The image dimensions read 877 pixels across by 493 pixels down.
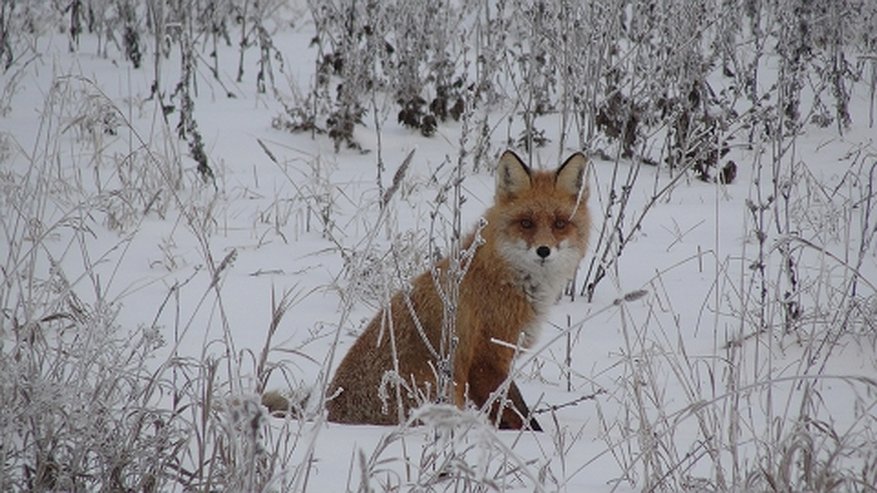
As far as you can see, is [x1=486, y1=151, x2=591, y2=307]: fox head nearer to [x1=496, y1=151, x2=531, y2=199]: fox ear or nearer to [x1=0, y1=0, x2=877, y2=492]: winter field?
[x1=496, y1=151, x2=531, y2=199]: fox ear

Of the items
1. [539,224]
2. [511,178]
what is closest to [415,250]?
[511,178]

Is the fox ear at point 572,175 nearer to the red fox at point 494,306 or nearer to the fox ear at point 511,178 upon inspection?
the red fox at point 494,306

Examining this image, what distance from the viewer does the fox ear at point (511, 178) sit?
4.82m

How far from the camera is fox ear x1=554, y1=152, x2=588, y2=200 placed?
4.79m

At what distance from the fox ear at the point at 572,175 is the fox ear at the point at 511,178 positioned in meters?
0.17

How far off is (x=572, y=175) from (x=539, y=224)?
1.22ft

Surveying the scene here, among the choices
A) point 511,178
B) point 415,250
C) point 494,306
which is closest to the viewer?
point 494,306

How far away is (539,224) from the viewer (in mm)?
4719

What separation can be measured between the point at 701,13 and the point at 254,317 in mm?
4145

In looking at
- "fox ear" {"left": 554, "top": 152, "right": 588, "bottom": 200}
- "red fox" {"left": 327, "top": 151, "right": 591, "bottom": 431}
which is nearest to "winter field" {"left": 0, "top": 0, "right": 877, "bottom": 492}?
"red fox" {"left": 327, "top": 151, "right": 591, "bottom": 431}

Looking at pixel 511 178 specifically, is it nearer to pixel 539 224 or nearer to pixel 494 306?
pixel 539 224

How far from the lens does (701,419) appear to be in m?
2.78

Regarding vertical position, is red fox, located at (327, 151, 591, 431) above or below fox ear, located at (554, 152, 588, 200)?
below

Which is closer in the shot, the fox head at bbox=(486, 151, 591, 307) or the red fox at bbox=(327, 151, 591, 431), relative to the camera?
the red fox at bbox=(327, 151, 591, 431)
